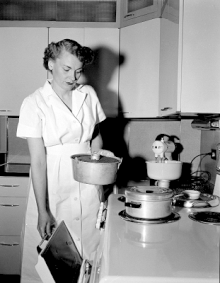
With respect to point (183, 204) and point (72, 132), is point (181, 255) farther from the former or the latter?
point (72, 132)

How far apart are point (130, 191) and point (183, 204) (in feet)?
1.16

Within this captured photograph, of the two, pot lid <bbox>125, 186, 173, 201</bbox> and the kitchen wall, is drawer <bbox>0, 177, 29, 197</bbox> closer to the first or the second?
the kitchen wall

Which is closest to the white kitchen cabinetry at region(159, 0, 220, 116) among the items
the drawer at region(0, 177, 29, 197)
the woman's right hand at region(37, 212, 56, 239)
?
the woman's right hand at region(37, 212, 56, 239)

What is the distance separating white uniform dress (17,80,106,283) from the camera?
1.85 m

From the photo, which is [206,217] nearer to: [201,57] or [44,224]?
[201,57]

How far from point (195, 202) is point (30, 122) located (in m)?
0.91

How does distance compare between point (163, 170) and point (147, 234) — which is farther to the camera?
point (163, 170)

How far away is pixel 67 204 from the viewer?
75.1 inches

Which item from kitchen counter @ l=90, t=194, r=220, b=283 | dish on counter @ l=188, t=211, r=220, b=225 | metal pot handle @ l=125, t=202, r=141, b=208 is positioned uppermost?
metal pot handle @ l=125, t=202, r=141, b=208

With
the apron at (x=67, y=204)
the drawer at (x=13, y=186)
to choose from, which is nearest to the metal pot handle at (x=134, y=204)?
the apron at (x=67, y=204)

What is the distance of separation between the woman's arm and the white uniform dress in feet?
0.19

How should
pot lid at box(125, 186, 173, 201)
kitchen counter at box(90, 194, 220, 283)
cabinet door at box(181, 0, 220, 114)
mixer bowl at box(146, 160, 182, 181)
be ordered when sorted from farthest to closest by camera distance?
1. mixer bowl at box(146, 160, 182, 181)
2. cabinet door at box(181, 0, 220, 114)
3. pot lid at box(125, 186, 173, 201)
4. kitchen counter at box(90, 194, 220, 283)

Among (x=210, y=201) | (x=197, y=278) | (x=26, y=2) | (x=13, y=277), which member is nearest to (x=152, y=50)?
(x=26, y=2)

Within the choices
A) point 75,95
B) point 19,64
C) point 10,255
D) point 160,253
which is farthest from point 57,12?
point 160,253
